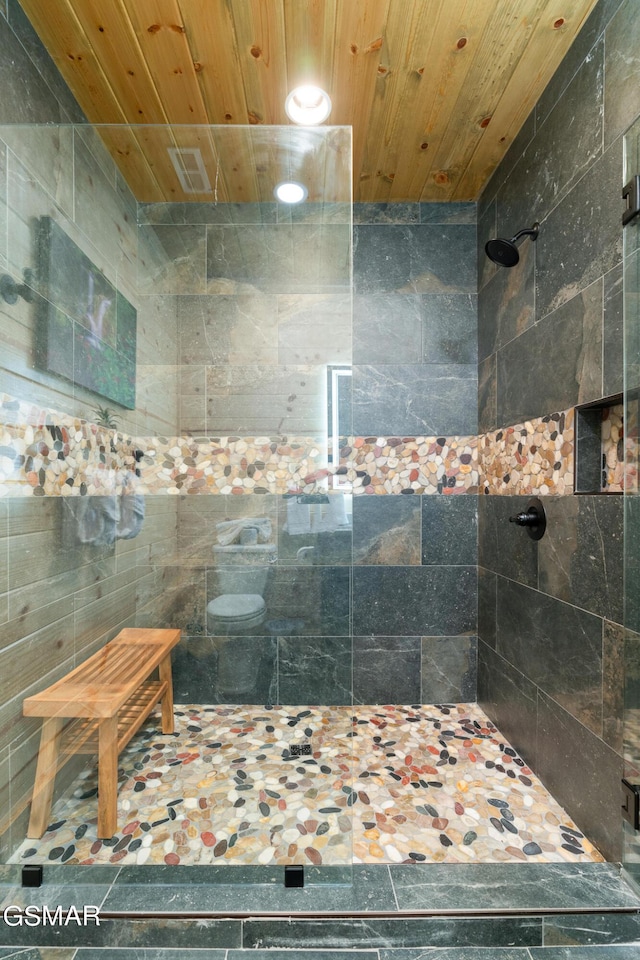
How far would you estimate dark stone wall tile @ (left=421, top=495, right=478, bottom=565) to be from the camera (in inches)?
87.3

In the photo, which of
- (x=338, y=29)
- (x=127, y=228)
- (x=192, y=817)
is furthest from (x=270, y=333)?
(x=192, y=817)

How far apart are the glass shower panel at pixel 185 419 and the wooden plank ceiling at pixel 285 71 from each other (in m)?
0.01

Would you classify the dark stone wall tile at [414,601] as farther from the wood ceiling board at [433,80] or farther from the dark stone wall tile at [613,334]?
the wood ceiling board at [433,80]

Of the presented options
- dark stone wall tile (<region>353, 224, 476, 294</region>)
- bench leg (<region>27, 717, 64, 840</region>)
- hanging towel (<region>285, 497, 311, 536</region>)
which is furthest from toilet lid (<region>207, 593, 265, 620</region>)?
dark stone wall tile (<region>353, 224, 476, 294</region>)

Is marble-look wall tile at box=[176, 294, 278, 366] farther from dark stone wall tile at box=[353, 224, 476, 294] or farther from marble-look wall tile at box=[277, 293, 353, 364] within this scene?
dark stone wall tile at box=[353, 224, 476, 294]

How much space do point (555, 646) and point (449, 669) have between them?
0.80 meters

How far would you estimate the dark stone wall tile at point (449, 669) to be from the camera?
7.25 feet

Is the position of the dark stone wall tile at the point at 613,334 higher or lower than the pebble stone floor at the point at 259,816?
higher

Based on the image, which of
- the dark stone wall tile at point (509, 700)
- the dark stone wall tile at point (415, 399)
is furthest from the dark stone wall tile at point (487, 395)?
the dark stone wall tile at point (509, 700)

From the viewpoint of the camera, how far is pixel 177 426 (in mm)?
1230

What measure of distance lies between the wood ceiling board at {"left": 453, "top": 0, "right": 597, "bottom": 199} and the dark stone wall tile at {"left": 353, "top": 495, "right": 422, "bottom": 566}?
1.50 metres

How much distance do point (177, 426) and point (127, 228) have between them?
0.55 m

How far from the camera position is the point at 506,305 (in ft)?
6.31

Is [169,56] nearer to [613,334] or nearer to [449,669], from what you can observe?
[613,334]
